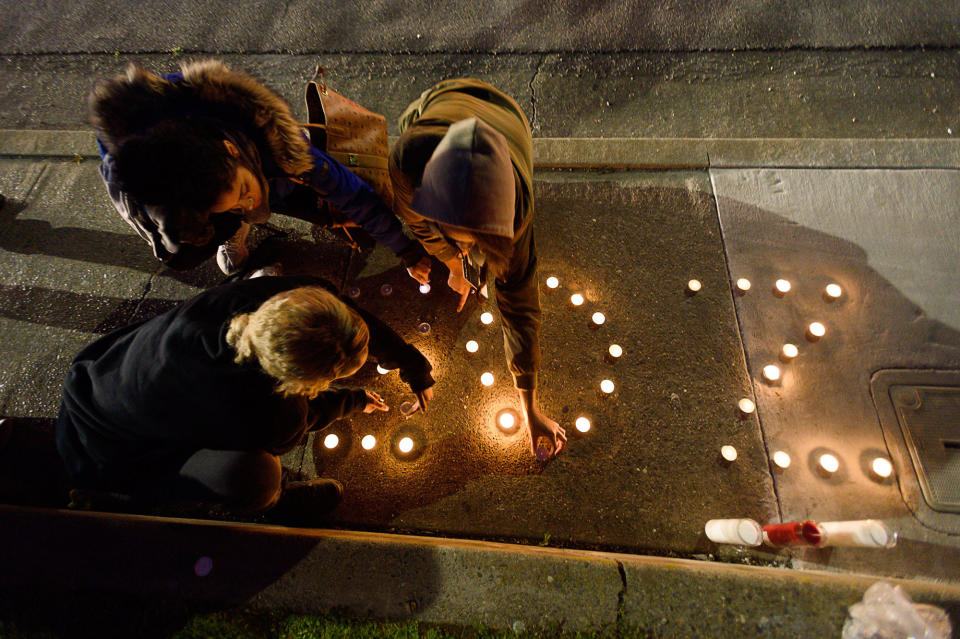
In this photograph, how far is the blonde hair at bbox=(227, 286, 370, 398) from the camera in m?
1.57

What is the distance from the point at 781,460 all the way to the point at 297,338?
2696mm

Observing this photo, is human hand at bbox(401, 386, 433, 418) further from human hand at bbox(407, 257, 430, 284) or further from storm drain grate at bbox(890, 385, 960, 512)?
storm drain grate at bbox(890, 385, 960, 512)

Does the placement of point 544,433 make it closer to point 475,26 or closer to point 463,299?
point 463,299

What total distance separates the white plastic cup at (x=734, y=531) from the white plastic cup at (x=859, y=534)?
273 millimetres

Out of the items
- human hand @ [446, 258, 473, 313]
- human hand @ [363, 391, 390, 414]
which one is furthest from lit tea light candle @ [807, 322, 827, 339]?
human hand @ [363, 391, 390, 414]

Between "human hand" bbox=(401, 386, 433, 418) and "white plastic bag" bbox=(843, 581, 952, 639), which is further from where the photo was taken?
"human hand" bbox=(401, 386, 433, 418)

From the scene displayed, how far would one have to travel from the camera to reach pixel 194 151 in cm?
162

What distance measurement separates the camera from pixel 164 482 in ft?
6.59

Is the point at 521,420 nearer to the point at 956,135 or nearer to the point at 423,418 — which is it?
the point at 423,418

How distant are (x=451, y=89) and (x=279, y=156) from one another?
2.90 ft

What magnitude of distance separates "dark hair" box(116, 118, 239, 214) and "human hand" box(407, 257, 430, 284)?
122 cm

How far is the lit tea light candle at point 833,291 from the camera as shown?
9.23ft

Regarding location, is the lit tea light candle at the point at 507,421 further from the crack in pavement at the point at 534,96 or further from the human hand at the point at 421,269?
the crack in pavement at the point at 534,96

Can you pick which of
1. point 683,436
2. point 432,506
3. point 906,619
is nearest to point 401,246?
point 432,506
